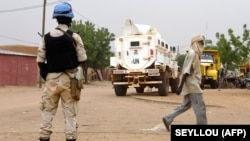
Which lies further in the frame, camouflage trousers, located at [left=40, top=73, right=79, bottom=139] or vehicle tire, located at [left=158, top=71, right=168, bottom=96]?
vehicle tire, located at [left=158, top=71, right=168, bottom=96]

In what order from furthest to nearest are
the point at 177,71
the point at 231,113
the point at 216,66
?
the point at 216,66
the point at 177,71
the point at 231,113

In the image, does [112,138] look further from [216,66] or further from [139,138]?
[216,66]

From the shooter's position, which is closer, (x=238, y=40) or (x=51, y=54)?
(x=51, y=54)

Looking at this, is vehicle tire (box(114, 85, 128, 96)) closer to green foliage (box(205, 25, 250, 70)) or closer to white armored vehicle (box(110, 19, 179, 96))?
white armored vehicle (box(110, 19, 179, 96))

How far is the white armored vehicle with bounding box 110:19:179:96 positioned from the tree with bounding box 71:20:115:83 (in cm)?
2845

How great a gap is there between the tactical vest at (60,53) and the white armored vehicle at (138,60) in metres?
13.0

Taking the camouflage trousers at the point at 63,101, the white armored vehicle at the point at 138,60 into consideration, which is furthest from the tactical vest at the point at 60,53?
the white armored vehicle at the point at 138,60

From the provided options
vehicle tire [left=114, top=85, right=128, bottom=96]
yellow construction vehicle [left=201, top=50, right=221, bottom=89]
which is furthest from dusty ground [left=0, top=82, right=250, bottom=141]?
yellow construction vehicle [left=201, top=50, right=221, bottom=89]

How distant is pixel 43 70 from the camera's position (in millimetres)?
6215

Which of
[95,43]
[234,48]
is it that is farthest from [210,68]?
[95,43]

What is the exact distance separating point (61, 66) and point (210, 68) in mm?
27999

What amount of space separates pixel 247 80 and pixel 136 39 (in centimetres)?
1815

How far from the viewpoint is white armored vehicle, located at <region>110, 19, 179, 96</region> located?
1939cm

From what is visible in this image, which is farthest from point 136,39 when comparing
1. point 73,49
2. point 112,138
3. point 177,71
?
point 73,49
